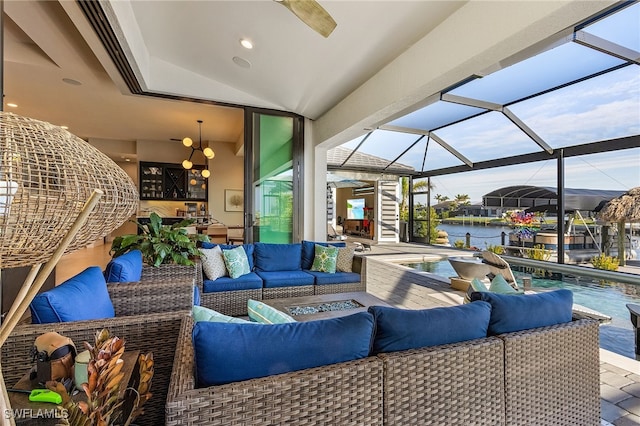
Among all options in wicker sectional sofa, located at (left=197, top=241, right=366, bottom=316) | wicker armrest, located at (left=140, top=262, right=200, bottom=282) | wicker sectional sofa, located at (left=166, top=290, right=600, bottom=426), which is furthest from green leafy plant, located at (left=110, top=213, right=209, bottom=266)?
wicker sectional sofa, located at (left=166, top=290, right=600, bottom=426)

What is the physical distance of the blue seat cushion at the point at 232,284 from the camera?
3398 millimetres

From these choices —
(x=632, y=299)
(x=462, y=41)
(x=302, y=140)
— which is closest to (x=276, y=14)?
(x=462, y=41)

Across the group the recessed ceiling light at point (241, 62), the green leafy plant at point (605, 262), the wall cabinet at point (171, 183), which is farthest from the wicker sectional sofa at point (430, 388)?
the wall cabinet at point (171, 183)

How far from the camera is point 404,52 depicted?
3006 mm

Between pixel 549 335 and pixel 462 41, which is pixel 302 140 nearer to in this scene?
pixel 462 41

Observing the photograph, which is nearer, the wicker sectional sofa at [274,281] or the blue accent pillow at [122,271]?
the blue accent pillow at [122,271]

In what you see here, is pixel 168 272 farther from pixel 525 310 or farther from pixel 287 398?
pixel 525 310

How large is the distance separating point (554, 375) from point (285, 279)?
2742mm

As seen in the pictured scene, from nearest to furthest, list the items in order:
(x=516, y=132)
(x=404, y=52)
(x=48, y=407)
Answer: (x=48, y=407)
(x=404, y=52)
(x=516, y=132)

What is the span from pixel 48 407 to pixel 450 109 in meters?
6.15

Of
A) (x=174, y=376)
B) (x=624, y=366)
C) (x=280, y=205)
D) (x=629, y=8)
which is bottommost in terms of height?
(x=624, y=366)

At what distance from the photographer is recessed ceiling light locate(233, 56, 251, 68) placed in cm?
377

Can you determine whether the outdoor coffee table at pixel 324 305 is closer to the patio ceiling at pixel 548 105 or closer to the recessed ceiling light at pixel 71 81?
the patio ceiling at pixel 548 105

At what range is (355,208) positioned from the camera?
13953 mm
